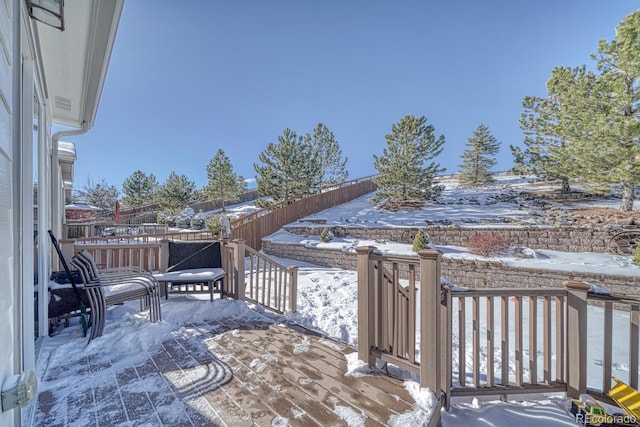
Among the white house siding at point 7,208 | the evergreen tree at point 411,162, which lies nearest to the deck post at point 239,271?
the white house siding at point 7,208

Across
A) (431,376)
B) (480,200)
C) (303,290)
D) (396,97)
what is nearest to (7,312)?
(431,376)

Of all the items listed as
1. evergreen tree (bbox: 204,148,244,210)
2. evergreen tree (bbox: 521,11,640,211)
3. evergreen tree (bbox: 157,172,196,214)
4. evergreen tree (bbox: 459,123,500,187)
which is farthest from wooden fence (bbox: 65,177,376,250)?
evergreen tree (bbox: 521,11,640,211)

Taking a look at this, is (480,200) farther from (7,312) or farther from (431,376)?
(7,312)

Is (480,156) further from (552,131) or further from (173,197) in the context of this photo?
(173,197)

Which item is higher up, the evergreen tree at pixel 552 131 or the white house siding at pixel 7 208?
the evergreen tree at pixel 552 131

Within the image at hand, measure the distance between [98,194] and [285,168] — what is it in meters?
22.1

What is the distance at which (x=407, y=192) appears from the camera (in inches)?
563

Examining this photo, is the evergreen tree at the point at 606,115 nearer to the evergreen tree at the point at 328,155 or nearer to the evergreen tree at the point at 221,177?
the evergreen tree at the point at 328,155

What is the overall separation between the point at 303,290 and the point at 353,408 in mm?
4143

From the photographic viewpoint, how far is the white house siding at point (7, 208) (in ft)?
3.29

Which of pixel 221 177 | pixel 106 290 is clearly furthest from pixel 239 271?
pixel 221 177

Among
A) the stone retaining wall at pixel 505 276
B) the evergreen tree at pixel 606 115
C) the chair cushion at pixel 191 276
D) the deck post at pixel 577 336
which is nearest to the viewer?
the deck post at pixel 577 336

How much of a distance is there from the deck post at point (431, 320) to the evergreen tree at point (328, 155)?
19.2 metres
